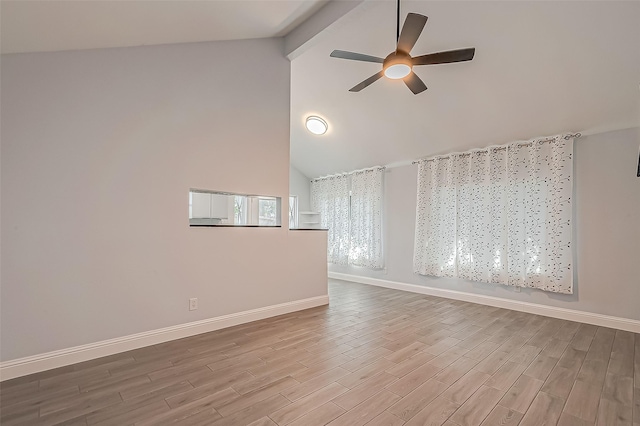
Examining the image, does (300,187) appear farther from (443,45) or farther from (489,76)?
(489,76)

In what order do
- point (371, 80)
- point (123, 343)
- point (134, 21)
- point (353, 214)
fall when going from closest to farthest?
point (134, 21), point (123, 343), point (371, 80), point (353, 214)

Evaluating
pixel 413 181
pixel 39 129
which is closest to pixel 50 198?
pixel 39 129

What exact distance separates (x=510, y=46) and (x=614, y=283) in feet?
9.84

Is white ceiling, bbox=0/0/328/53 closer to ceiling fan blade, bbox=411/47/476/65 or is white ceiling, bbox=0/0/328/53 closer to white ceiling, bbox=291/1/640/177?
white ceiling, bbox=291/1/640/177

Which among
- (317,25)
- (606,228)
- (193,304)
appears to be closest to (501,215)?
(606,228)

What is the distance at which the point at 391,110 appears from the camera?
15.1 ft

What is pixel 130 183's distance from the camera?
109 inches

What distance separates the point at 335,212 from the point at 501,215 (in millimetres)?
3488

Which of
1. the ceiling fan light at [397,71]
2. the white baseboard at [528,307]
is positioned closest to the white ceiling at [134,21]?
the ceiling fan light at [397,71]

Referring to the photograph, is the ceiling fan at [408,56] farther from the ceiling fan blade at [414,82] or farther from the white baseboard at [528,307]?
the white baseboard at [528,307]

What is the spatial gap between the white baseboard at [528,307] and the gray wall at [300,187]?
273 cm

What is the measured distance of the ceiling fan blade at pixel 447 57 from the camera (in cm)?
247

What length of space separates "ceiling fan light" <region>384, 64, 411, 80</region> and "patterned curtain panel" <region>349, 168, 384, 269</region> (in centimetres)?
328

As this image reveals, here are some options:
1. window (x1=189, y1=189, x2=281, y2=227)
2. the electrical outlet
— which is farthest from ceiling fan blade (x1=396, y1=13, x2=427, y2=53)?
→ the electrical outlet
